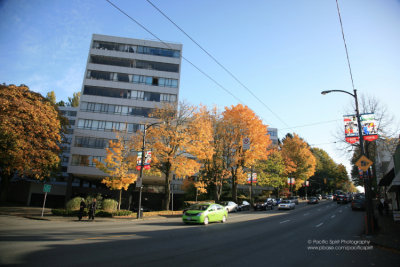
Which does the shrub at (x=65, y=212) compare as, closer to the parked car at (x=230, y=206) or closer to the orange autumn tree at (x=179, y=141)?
the orange autumn tree at (x=179, y=141)

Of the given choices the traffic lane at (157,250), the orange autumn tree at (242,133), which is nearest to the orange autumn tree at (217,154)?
the orange autumn tree at (242,133)

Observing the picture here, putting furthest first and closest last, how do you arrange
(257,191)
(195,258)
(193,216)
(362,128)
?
(257,191)
(193,216)
(362,128)
(195,258)

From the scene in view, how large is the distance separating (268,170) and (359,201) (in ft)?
47.6

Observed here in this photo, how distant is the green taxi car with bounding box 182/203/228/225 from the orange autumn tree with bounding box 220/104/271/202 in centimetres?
1331

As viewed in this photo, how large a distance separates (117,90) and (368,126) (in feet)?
126

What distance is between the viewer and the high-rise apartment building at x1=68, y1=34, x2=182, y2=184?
38000 millimetres

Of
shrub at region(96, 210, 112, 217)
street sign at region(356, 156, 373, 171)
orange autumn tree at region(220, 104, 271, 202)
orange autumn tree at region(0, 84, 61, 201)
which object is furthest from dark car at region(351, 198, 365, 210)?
orange autumn tree at region(0, 84, 61, 201)

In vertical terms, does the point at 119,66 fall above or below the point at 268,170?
above

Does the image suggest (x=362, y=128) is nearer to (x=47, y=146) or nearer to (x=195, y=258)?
(x=195, y=258)

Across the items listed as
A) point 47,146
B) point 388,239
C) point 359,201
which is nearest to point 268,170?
point 359,201

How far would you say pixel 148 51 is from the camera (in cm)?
4397

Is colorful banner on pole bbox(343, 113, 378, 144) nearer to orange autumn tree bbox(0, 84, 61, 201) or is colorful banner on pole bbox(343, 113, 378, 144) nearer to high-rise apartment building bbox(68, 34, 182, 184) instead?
high-rise apartment building bbox(68, 34, 182, 184)

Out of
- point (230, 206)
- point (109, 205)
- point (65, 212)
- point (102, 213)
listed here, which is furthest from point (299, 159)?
point (65, 212)

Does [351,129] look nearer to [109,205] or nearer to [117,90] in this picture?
[109,205]
